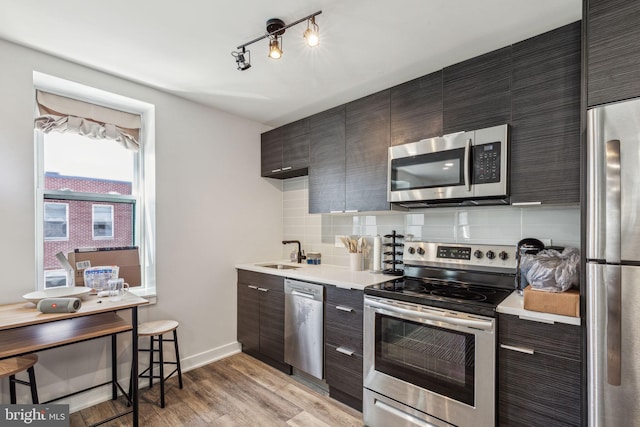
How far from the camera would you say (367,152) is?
99.3 inches

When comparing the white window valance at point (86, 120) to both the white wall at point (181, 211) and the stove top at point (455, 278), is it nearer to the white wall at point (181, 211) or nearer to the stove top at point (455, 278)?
the white wall at point (181, 211)

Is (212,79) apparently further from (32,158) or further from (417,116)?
(417,116)

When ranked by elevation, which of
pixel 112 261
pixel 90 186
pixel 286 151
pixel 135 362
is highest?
pixel 286 151

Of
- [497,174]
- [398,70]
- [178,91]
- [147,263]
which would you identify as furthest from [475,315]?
[178,91]

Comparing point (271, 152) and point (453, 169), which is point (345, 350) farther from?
point (271, 152)

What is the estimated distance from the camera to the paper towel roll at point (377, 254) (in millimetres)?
2652

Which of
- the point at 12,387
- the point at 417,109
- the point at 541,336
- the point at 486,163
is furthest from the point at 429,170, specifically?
the point at 12,387

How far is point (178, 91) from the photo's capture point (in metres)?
2.67

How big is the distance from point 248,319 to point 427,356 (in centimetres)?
190

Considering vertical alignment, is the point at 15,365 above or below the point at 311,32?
below

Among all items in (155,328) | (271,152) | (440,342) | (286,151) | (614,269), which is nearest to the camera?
(614,269)

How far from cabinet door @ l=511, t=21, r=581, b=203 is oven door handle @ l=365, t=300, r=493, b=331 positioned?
30.5 inches

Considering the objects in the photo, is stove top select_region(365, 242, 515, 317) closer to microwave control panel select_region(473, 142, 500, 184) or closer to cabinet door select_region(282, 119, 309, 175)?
microwave control panel select_region(473, 142, 500, 184)

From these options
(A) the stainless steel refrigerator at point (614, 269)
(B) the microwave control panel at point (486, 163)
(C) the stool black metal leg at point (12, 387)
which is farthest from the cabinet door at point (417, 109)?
(C) the stool black metal leg at point (12, 387)
